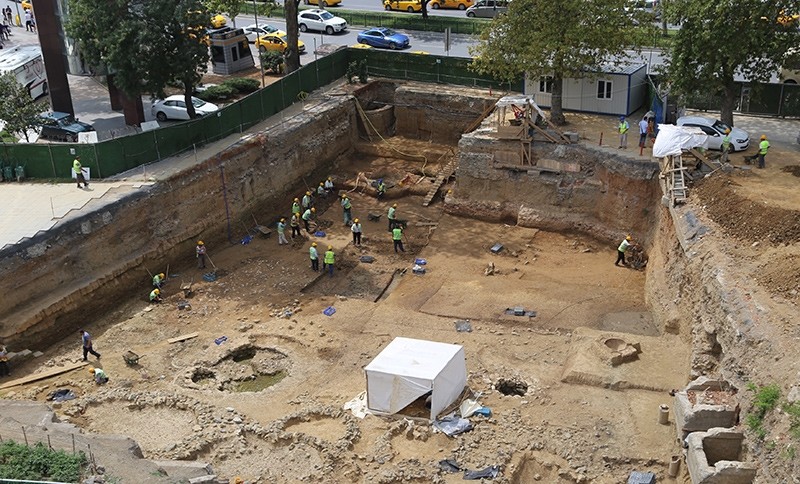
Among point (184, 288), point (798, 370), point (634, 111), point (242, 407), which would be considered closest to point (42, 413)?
point (242, 407)

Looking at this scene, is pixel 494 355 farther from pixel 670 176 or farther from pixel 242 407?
pixel 670 176

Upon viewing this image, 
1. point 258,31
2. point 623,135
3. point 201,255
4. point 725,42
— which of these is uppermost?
point 725,42

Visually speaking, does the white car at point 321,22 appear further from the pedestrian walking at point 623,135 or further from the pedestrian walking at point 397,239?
the pedestrian walking at point 623,135

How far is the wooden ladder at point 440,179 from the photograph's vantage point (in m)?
37.0

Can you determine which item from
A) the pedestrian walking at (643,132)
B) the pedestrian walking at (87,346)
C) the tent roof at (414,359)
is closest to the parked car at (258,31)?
the pedestrian walking at (643,132)

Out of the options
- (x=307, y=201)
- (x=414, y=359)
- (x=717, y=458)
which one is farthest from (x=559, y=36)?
(x=717, y=458)

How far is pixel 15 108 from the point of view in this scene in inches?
1294

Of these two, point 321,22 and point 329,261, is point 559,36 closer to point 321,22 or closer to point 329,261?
point 329,261

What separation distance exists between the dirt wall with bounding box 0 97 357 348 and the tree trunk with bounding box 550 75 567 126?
34.2ft

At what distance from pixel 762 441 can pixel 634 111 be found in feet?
71.2

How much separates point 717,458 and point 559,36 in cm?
1924

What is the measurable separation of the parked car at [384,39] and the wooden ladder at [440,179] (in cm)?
1072

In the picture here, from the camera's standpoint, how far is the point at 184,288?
29.9m

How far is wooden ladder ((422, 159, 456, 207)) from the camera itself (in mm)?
37031
